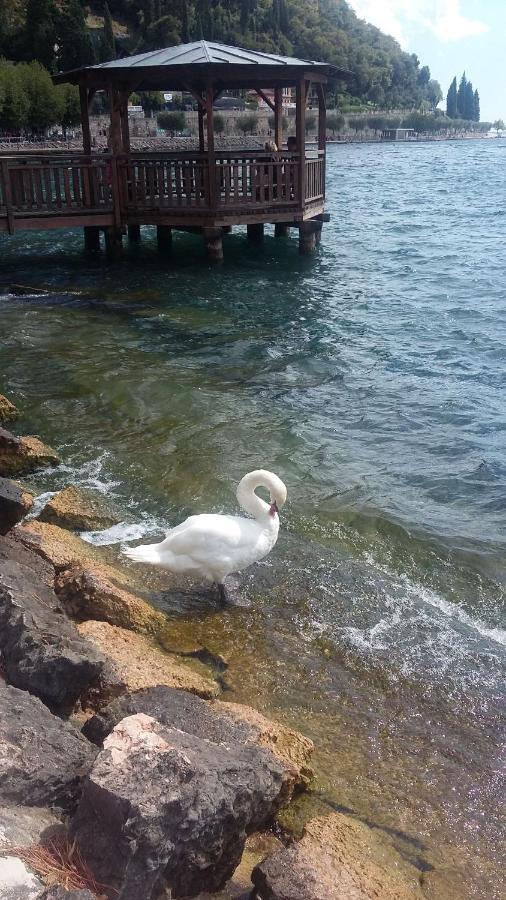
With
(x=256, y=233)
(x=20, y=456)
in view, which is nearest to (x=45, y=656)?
(x=20, y=456)

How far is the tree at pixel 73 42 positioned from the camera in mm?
89562

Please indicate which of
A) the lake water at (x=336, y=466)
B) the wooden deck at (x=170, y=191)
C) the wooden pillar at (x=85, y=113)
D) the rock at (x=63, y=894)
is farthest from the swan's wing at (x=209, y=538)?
the wooden pillar at (x=85, y=113)

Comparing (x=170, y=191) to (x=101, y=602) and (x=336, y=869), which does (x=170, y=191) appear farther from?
(x=336, y=869)

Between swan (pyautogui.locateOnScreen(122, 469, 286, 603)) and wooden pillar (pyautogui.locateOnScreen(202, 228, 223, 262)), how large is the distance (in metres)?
14.1

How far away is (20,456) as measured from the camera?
8.62m

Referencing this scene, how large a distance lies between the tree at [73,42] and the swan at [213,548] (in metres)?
95.4

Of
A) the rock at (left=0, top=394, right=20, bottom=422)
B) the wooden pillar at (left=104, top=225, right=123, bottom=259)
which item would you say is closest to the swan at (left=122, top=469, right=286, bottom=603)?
the rock at (left=0, top=394, right=20, bottom=422)

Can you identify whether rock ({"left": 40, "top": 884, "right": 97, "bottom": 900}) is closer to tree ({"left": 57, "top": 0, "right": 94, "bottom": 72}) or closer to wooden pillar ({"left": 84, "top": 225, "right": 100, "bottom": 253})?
wooden pillar ({"left": 84, "top": 225, "right": 100, "bottom": 253})

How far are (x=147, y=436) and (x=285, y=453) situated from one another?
5.77 feet

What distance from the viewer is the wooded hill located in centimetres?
9025

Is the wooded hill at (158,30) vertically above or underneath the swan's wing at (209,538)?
above

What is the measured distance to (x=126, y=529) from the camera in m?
7.46

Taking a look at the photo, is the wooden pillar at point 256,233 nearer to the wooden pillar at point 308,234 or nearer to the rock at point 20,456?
the wooden pillar at point 308,234

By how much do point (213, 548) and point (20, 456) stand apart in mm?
3418
